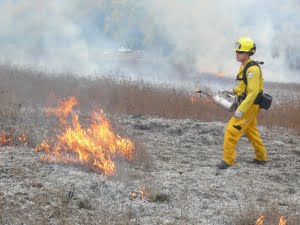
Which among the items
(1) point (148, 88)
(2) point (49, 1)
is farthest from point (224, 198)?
(2) point (49, 1)

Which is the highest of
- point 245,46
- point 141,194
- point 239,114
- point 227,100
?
point 245,46

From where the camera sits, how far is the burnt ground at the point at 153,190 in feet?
15.5

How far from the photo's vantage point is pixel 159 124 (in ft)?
33.1

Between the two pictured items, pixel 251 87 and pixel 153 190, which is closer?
pixel 153 190

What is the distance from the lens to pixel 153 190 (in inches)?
214

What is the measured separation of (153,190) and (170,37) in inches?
739

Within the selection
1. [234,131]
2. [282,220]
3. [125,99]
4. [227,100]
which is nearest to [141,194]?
[282,220]

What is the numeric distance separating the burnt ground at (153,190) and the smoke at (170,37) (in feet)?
32.8

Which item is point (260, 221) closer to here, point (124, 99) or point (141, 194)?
point (141, 194)

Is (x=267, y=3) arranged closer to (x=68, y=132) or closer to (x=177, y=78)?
(x=177, y=78)

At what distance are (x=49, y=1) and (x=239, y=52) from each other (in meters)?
10.3

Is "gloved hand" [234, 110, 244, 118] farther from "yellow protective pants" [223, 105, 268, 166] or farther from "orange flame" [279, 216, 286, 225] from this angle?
"orange flame" [279, 216, 286, 225]

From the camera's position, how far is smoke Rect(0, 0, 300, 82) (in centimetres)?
1681

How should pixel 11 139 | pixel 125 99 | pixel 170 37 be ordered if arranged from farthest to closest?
pixel 170 37 < pixel 125 99 < pixel 11 139
